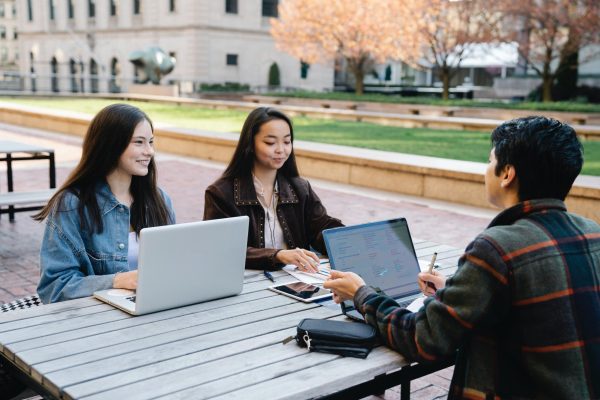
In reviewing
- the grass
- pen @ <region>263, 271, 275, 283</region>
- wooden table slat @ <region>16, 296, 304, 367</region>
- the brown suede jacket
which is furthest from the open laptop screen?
the grass

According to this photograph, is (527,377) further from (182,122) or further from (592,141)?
(182,122)

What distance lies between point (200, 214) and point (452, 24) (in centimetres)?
2293

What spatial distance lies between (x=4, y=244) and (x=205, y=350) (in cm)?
550

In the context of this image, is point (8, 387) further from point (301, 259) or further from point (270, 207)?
point (270, 207)

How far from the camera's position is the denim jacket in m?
2.91

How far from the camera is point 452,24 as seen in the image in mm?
29016

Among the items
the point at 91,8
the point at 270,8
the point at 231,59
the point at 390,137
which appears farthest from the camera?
the point at 91,8

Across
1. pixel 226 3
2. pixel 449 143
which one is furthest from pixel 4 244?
pixel 226 3

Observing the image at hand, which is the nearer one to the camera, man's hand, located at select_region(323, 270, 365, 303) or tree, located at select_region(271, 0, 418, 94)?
man's hand, located at select_region(323, 270, 365, 303)

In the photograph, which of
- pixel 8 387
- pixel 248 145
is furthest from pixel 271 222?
pixel 8 387

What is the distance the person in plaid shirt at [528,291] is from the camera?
198 centimetres

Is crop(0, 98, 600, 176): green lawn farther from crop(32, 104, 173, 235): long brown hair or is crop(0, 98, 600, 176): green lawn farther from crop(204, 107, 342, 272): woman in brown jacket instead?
crop(32, 104, 173, 235): long brown hair

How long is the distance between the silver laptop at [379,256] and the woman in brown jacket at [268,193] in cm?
89

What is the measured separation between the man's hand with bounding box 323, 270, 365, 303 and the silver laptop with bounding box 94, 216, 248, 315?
14.0 inches
